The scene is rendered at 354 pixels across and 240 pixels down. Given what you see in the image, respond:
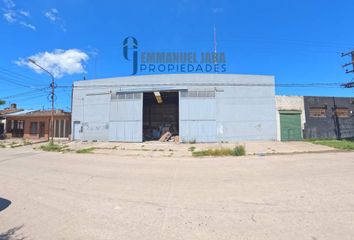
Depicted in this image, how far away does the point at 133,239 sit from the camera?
3.43 m

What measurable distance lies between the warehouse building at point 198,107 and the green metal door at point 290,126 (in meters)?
1.11

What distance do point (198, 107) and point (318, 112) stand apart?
14820 mm

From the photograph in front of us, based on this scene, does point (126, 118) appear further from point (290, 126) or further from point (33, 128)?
point (290, 126)

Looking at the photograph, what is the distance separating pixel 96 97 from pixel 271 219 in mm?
25520

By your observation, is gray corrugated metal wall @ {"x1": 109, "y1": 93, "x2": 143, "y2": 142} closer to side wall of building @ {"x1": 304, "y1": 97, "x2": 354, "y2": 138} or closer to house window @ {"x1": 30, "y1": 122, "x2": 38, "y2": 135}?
house window @ {"x1": 30, "y1": 122, "x2": 38, "y2": 135}

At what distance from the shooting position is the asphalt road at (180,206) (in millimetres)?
3674

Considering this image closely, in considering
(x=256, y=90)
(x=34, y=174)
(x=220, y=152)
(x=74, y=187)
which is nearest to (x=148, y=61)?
(x=256, y=90)

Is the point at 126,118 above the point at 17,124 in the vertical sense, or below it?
above

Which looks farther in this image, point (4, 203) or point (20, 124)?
point (20, 124)

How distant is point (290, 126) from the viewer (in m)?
23.9

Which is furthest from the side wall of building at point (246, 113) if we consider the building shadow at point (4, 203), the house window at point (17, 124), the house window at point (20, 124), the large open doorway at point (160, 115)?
the house window at point (17, 124)

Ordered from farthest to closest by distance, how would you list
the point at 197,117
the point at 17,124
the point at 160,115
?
the point at 160,115
the point at 17,124
the point at 197,117

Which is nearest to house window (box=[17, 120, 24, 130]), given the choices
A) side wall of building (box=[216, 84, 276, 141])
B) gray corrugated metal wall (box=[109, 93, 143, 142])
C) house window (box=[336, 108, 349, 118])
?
gray corrugated metal wall (box=[109, 93, 143, 142])

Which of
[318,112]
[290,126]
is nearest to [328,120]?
[318,112]
